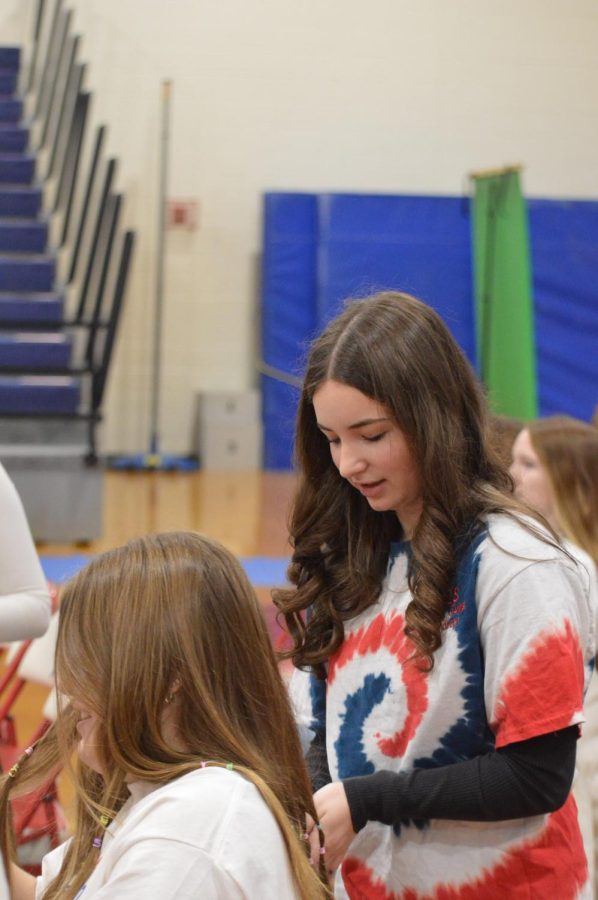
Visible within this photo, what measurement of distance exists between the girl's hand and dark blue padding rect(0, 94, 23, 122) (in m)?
8.95

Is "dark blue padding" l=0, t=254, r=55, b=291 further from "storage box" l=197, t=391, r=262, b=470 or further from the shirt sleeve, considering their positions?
the shirt sleeve

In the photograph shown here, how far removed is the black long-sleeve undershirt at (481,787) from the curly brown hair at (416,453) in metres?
0.12

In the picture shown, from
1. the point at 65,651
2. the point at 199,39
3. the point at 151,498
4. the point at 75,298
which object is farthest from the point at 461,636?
the point at 199,39

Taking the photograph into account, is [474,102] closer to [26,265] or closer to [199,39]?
[199,39]

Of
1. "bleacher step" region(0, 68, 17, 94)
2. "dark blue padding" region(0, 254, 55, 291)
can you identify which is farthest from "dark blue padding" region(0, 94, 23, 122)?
"dark blue padding" region(0, 254, 55, 291)

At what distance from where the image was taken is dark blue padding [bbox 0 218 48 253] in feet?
26.8

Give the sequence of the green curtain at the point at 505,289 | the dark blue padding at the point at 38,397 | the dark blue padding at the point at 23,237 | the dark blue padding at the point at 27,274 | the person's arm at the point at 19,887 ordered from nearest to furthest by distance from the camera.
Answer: the person's arm at the point at 19,887 < the dark blue padding at the point at 38,397 < the dark blue padding at the point at 27,274 < the dark blue padding at the point at 23,237 < the green curtain at the point at 505,289

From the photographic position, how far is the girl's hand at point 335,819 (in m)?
1.29

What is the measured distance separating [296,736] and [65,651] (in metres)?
0.23

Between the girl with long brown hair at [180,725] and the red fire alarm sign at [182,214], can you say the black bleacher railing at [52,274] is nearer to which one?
the red fire alarm sign at [182,214]

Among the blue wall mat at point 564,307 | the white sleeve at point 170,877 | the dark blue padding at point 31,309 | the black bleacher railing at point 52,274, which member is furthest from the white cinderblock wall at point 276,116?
the white sleeve at point 170,877

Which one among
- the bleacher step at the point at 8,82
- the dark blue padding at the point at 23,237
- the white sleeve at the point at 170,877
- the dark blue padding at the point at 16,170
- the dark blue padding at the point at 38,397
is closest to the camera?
the white sleeve at the point at 170,877

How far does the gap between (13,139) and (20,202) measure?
944 mm

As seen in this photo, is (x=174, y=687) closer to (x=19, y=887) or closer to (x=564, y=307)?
(x=19, y=887)
